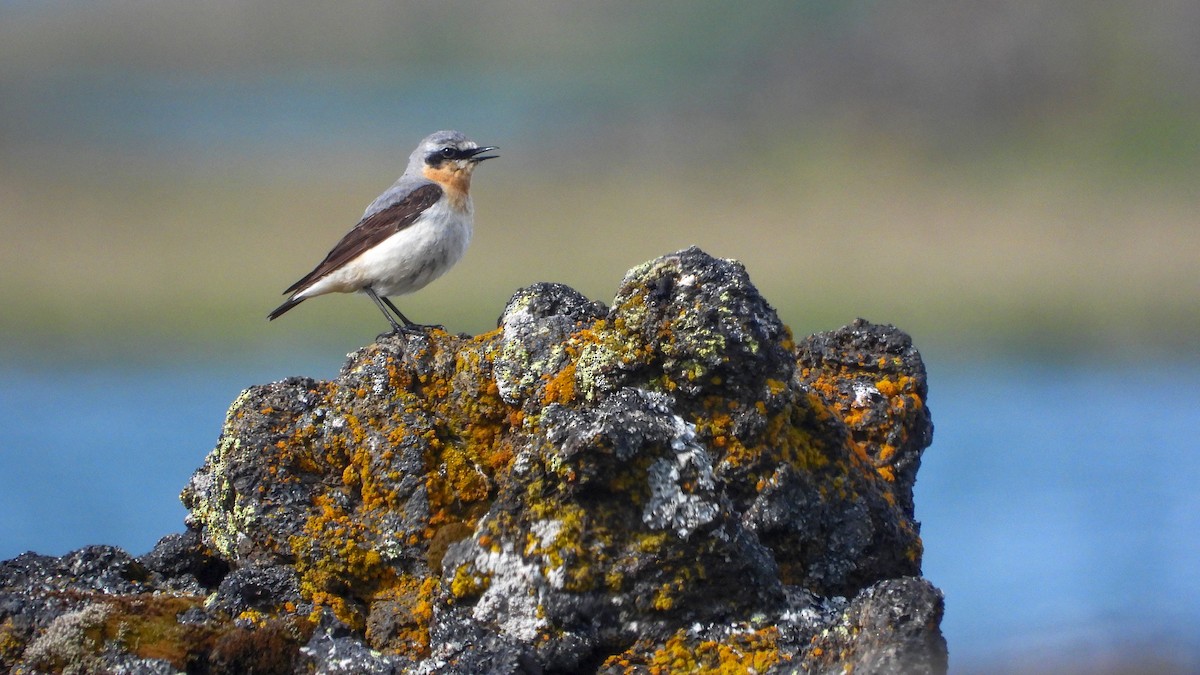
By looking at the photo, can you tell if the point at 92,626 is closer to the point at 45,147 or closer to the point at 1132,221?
the point at 1132,221

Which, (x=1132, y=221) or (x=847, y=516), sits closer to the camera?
(x=847, y=516)

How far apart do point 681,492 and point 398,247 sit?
5757 mm

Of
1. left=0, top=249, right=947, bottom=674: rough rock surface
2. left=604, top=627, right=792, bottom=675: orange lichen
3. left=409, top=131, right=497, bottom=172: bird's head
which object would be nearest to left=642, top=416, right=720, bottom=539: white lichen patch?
left=0, top=249, right=947, bottom=674: rough rock surface

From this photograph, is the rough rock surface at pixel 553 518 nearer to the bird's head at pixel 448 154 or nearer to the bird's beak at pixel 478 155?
the bird's head at pixel 448 154

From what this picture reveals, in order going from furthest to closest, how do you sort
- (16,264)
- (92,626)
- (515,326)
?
1. (16,264)
2. (515,326)
3. (92,626)

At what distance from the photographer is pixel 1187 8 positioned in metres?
92.4

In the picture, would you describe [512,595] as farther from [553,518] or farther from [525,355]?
[525,355]

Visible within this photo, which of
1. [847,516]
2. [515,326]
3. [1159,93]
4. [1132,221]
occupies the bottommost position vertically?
[847,516]

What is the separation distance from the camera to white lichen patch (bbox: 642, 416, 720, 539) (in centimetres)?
479

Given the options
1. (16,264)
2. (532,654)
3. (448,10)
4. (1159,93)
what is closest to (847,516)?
(532,654)

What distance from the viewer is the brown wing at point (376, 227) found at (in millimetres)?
10344

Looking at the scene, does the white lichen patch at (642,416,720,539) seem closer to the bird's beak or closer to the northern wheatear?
the northern wheatear

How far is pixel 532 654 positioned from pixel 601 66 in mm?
103715

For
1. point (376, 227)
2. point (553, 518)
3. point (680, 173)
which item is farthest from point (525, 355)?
point (680, 173)
